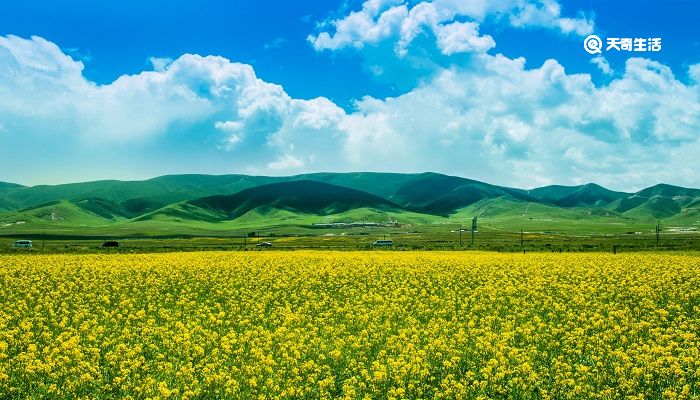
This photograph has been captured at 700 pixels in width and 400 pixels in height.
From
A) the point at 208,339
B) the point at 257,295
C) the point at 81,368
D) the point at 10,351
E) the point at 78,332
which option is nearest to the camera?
the point at 81,368

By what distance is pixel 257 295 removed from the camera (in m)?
25.5

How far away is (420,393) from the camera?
41.3 feet

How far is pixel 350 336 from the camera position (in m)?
Answer: 16.9

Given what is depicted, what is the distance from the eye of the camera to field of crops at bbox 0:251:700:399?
1319cm

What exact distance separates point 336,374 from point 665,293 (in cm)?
1871

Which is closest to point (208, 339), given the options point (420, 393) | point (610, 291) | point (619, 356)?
point (420, 393)

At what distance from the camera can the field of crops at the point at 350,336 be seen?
13188 mm

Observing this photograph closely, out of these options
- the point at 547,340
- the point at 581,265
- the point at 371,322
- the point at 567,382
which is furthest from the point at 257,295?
the point at 581,265

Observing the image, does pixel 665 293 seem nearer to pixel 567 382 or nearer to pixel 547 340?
pixel 547 340

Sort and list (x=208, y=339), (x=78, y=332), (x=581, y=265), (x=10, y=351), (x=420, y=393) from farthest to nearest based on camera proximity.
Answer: (x=581, y=265) → (x=78, y=332) → (x=208, y=339) → (x=10, y=351) → (x=420, y=393)

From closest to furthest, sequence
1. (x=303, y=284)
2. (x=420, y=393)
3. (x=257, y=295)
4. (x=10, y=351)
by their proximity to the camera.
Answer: (x=420, y=393)
(x=10, y=351)
(x=257, y=295)
(x=303, y=284)

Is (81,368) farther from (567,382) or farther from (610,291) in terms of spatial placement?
(610,291)

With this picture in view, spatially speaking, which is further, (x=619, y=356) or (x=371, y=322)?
(x=371, y=322)

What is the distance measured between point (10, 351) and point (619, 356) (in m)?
16.9
